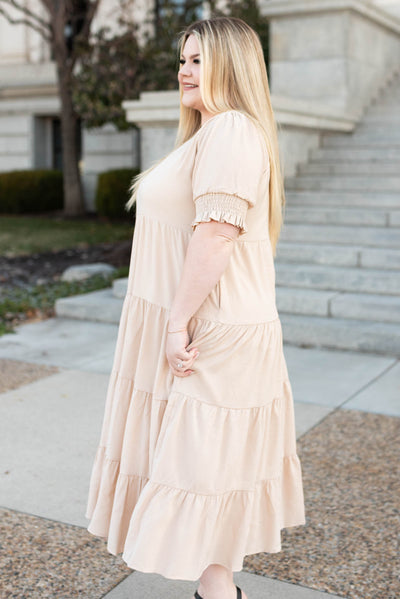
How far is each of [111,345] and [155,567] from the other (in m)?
4.44

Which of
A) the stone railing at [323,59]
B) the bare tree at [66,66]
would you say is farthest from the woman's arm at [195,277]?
the bare tree at [66,66]

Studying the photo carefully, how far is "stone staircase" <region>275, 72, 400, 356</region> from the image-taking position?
6.48m

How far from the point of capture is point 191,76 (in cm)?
232

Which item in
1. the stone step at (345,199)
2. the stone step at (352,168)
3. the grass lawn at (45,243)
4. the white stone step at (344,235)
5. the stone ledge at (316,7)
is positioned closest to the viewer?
the white stone step at (344,235)

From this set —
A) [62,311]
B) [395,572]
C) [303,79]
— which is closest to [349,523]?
[395,572]

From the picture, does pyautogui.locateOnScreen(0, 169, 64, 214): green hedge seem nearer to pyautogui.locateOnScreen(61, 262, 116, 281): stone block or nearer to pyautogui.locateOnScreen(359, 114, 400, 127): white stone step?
pyautogui.locateOnScreen(61, 262, 116, 281): stone block

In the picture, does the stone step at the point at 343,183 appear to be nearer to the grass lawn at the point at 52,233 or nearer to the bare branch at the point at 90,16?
the grass lawn at the point at 52,233

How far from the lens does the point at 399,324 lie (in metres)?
6.45

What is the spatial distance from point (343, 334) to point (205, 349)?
4.21m

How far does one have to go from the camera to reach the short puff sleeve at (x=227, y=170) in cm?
214

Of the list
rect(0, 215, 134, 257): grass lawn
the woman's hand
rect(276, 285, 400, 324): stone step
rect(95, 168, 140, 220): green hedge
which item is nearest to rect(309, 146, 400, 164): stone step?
rect(276, 285, 400, 324): stone step

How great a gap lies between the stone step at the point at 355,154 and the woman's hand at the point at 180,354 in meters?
7.53

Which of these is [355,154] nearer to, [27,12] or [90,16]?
[27,12]

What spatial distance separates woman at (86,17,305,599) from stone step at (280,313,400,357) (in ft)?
12.7
